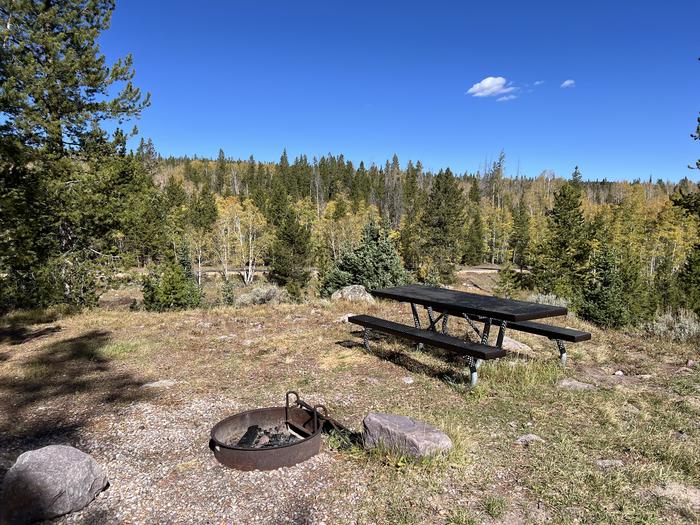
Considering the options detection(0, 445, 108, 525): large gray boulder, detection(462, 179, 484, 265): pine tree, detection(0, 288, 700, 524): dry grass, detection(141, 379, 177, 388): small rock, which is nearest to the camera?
detection(0, 445, 108, 525): large gray boulder

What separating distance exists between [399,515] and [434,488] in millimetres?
428

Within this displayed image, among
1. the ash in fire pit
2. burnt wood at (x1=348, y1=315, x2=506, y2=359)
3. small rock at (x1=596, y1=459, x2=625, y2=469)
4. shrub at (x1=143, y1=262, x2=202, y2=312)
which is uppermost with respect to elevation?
burnt wood at (x1=348, y1=315, x2=506, y2=359)

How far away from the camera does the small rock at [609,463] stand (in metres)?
3.56

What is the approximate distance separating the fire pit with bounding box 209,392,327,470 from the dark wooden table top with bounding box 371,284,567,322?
2.56 m

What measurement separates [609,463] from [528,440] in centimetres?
67

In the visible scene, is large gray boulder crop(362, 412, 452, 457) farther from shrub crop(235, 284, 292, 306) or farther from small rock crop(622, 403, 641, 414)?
shrub crop(235, 284, 292, 306)

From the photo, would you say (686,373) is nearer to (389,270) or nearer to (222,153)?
(389,270)

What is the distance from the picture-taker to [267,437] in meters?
4.13

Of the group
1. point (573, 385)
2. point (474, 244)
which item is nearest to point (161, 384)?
point (573, 385)

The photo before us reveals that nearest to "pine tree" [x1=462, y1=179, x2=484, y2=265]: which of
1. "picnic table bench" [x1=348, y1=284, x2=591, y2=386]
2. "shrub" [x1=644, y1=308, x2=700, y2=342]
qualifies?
"shrub" [x1=644, y1=308, x2=700, y2=342]

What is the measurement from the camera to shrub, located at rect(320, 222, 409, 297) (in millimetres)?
19938

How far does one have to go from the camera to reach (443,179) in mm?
41406

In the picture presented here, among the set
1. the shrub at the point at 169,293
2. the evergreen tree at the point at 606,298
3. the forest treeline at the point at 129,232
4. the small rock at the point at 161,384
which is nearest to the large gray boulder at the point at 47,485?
the small rock at the point at 161,384

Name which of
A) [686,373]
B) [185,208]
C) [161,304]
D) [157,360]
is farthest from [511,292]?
[185,208]
